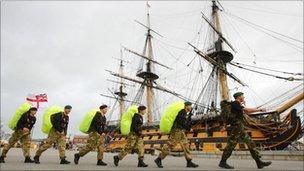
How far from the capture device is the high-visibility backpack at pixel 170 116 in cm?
884

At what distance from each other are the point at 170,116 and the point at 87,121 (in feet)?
7.71

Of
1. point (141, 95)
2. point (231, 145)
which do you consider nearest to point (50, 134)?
point (231, 145)

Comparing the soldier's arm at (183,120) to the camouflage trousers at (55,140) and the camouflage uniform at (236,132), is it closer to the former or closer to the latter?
the camouflage uniform at (236,132)

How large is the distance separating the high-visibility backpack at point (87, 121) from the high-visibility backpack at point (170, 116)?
1998mm

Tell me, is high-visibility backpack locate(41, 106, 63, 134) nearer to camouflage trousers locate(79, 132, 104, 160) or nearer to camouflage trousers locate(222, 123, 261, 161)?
camouflage trousers locate(79, 132, 104, 160)

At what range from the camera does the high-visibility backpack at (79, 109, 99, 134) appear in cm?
954

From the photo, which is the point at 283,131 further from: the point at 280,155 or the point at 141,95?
the point at 141,95

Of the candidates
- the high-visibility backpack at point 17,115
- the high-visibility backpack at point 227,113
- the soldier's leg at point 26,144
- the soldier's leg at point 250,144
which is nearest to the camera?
the soldier's leg at point 250,144

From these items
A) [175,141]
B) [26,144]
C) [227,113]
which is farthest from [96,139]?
[227,113]

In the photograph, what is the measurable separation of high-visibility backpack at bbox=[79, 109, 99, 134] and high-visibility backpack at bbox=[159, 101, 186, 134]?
2.00 metres

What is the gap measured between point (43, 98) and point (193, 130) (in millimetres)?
14157

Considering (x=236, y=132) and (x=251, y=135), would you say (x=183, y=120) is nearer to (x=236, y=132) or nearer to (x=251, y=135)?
(x=236, y=132)

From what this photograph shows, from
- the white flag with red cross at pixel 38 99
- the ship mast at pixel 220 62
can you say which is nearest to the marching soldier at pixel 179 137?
the white flag with red cross at pixel 38 99

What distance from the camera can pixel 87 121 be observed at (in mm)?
9609
